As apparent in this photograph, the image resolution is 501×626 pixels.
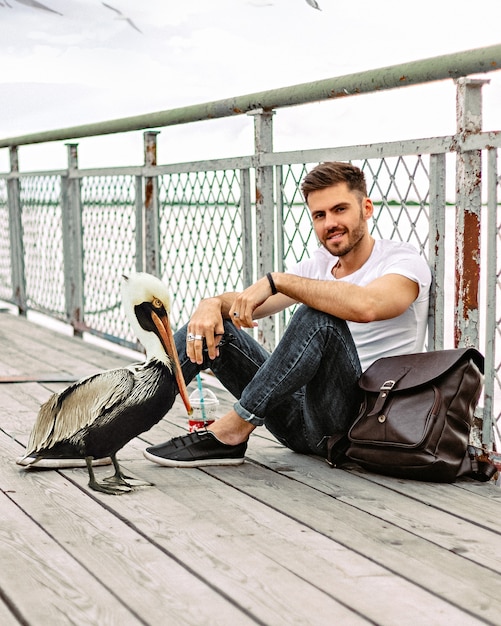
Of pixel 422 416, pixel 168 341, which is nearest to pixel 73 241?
pixel 168 341

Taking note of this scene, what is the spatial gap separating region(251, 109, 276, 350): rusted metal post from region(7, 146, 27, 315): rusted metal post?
3354 millimetres

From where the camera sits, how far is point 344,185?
109 inches

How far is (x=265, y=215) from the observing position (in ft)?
12.1

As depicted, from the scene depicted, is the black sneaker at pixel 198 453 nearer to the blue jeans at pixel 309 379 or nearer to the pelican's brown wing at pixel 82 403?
the blue jeans at pixel 309 379

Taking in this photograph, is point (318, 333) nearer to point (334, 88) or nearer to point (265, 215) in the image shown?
point (334, 88)

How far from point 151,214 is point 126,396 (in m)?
2.26

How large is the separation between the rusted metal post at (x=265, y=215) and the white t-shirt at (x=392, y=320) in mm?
924

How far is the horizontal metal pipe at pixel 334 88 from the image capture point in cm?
253

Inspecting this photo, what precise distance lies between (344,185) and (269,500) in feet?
2.94

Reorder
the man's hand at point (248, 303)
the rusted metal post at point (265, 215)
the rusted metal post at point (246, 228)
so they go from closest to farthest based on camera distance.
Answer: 1. the man's hand at point (248, 303)
2. the rusted metal post at point (265, 215)
3. the rusted metal post at point (246, 228)

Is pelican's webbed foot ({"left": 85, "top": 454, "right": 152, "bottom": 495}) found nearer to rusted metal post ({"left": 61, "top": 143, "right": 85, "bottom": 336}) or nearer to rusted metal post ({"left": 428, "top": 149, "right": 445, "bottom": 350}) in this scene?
rusted metal post ({"left": 428, "top": 149, "right": 445, "bottom": 350})

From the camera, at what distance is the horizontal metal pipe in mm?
2529

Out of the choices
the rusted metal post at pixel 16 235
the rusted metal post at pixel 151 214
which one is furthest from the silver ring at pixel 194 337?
the rusted metal post at pixel 16 235

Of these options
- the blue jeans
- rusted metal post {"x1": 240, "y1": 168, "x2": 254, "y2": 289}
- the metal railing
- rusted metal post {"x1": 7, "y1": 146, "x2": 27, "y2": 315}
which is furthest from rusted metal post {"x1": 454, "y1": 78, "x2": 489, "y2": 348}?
rusted metal post {"x1": 7, "y1": 146, "x2": 27, "y2": 315}
